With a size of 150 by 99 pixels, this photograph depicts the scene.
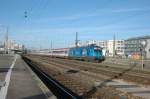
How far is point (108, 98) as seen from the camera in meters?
13.2

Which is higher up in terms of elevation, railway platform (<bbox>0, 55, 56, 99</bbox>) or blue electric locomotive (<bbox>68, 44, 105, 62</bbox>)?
blue electric locomotive (<bbox>68, 44, 105, 62</bbox>)

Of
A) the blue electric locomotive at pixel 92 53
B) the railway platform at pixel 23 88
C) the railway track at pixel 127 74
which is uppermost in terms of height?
the blue electric locomotive at pixel 92 53

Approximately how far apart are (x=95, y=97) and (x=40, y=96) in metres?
3.05

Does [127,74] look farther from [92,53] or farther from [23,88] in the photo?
[92,53]

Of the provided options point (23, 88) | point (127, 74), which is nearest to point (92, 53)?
point (127, 74)

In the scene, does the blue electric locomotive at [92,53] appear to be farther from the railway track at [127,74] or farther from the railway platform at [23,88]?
the railway platform at [23,88]

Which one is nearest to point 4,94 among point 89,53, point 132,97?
point 132,97

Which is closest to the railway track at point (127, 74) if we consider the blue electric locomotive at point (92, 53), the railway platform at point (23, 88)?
the railway platform at point (23, 88)

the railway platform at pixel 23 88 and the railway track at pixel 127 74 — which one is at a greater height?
the railway platform at pixel 23 88

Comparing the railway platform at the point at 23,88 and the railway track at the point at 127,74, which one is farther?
the railway track at the point at 127,74

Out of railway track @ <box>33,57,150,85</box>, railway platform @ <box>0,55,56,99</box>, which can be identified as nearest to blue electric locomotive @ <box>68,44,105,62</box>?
railway track @ <box>33,57,150,85</box>

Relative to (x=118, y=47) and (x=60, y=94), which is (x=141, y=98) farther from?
(x=118, y=47)

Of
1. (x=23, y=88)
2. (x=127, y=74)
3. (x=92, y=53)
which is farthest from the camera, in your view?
(x=92, y=53)

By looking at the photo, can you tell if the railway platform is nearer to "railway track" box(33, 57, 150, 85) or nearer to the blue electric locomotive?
A: "railway track" box(33, 57, 150, 85)
